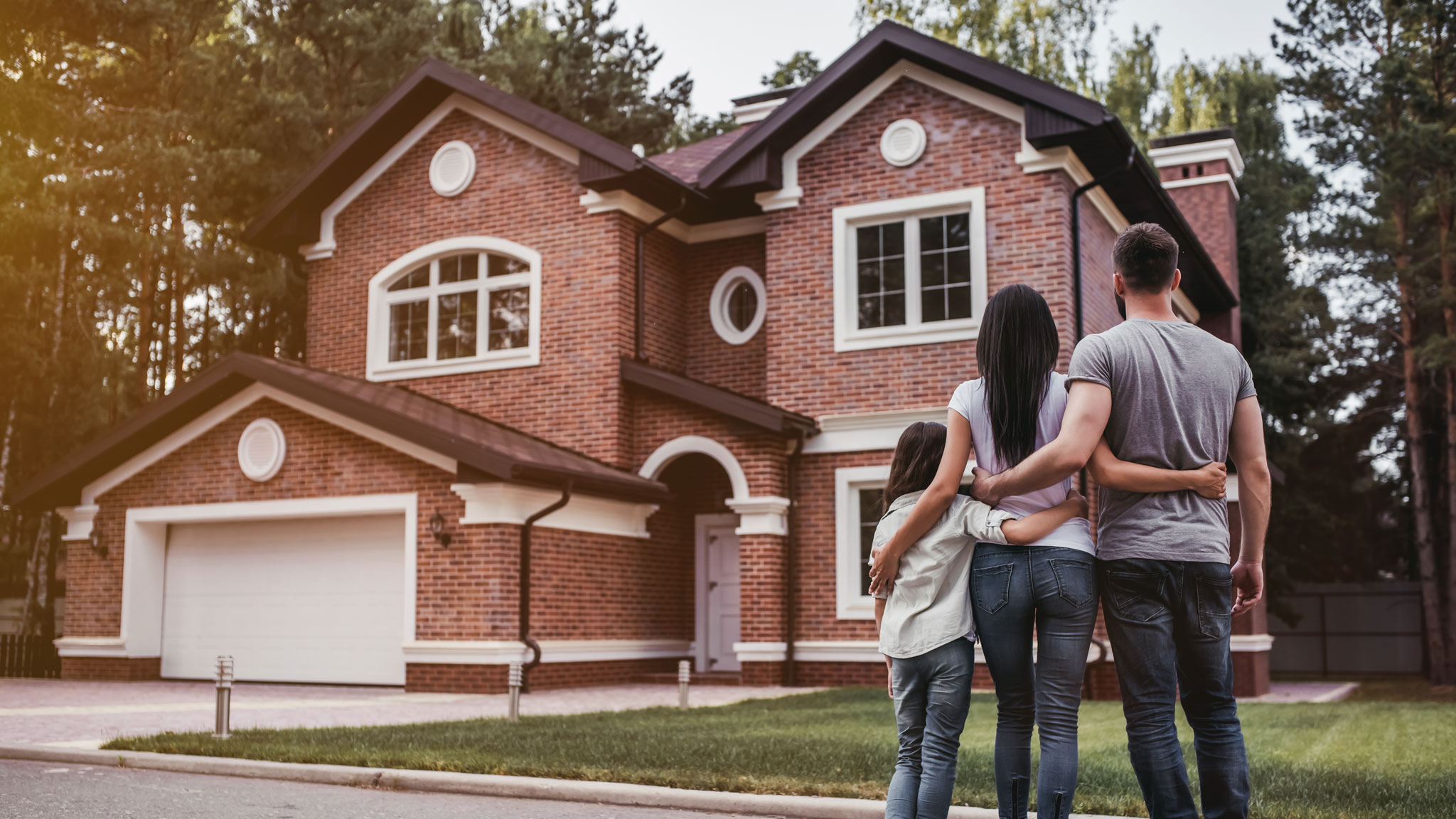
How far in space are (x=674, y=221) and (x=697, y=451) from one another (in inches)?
135

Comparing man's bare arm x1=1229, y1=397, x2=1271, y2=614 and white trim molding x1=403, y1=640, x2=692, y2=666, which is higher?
man's bare arm x1=1229, y1=397, x2=1271, y2=614

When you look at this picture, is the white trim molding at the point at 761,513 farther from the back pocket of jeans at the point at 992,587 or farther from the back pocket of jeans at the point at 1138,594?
the back pocket of jeans at the point at 1138,594

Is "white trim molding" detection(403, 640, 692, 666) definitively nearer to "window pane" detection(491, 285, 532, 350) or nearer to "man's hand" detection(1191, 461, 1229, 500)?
"window pane" detection(491, 285, 532, 350)

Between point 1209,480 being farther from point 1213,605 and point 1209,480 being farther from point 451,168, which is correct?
point 451,168

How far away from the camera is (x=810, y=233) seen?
16.4 meters

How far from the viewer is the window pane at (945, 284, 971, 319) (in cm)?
1558

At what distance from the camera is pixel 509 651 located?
14.0 meters

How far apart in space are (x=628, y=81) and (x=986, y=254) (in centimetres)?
1672

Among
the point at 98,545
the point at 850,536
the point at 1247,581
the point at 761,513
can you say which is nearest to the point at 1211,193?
the point at 850,536

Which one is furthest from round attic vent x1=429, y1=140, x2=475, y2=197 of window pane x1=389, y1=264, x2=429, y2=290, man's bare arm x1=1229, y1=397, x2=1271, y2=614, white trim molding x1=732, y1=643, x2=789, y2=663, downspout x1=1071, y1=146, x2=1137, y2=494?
man's bare arm x1=1229, y1=397, x2=1271, y2=614

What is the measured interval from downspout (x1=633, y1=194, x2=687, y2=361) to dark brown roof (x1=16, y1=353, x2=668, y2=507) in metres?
1.67

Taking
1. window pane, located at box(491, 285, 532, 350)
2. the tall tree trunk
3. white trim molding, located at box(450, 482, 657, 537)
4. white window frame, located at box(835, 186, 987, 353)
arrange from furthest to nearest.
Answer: the tall tree trunk → window pane, located at box(491, 285, 532, 350) → white window frame, located at box(835, 186, 987, 353) → white trim molding, located at box(450, 482, 657, 537)

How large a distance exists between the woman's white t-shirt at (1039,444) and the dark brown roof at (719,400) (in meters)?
10.9

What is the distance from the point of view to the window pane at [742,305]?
17.7 metres
